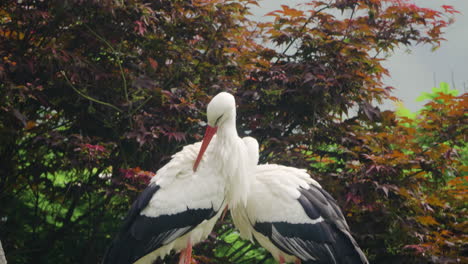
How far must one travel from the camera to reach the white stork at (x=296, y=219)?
3.78 meters

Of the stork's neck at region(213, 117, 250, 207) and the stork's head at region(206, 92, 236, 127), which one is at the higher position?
the stork's head at region(206, 92, 236, 127)

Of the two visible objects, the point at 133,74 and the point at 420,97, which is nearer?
the point at 133,74

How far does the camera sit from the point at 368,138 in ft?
15.4

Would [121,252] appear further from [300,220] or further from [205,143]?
[300,220]

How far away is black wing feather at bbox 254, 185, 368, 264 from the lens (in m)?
3.77

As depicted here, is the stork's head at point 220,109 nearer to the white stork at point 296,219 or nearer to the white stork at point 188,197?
the white stork at point 188,197

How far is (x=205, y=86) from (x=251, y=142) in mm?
1183

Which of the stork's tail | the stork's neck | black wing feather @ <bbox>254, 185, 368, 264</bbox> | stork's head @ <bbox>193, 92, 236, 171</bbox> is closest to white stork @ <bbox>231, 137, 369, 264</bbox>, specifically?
black wing feather @ <bbox>254, 185, 368, 264</bbox>

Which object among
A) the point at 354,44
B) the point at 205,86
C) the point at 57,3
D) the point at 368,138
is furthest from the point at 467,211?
the point at 57,3

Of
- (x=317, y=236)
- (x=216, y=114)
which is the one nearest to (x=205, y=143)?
(x=216, y=114)

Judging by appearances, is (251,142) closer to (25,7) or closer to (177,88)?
(177,88)

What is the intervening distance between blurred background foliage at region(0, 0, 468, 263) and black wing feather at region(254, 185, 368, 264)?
0.66 meters

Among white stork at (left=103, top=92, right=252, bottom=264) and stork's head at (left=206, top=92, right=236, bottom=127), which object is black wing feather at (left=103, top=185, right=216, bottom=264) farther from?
stork's head at (left=206, top=92, right=236, bottom=127)

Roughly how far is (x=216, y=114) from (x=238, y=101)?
1072 millimetres
